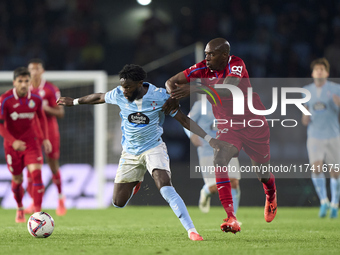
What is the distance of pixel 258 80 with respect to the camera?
13.1 metres

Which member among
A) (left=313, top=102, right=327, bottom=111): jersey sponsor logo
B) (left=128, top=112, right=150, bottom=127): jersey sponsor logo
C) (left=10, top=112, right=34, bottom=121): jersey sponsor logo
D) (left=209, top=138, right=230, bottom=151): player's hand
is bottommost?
(left=209, top=138, right=230, bottom=151): player's hand

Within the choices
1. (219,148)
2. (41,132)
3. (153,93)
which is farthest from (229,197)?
(41,132)

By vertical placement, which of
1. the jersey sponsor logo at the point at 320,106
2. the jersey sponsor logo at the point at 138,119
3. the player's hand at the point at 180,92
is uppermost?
the jersey sponsor logo at the point at 320,106

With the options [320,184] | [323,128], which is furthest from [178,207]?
[323,128]

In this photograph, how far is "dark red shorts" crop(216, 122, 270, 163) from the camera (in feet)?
21.9

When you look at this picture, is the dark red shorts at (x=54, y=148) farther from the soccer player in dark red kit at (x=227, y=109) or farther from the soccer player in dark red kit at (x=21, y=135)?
the soccer player in dark red kit at (x=227, y=109)

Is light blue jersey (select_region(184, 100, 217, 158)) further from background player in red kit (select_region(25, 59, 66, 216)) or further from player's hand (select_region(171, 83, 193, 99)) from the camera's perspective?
player's hand (select_region(171, 83, 193, 99))

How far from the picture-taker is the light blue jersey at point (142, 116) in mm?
6020

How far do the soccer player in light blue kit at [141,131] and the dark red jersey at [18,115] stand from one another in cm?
234

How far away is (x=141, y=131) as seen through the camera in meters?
6.11

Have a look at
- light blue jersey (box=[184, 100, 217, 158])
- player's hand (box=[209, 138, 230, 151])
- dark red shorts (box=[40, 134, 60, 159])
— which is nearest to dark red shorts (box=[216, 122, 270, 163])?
player's hand (box=[209, 138, 230, 151])

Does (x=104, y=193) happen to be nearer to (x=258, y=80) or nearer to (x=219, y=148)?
(x=258, y=80)

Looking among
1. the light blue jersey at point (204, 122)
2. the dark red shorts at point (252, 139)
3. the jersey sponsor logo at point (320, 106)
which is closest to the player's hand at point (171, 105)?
the dark red shorts at point (252, 139)

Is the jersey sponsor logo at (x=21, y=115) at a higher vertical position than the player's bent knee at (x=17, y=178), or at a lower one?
higher
